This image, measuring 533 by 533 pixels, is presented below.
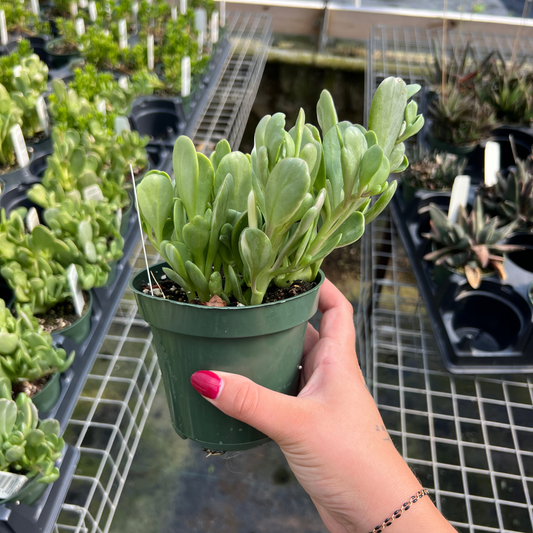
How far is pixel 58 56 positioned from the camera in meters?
1.79

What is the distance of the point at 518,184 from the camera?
1.14m

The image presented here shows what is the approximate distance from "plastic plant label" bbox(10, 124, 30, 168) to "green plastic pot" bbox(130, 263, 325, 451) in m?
0.79

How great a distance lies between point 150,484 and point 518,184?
120 centimetres

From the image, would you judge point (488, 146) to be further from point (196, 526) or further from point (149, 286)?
point (196, 526)

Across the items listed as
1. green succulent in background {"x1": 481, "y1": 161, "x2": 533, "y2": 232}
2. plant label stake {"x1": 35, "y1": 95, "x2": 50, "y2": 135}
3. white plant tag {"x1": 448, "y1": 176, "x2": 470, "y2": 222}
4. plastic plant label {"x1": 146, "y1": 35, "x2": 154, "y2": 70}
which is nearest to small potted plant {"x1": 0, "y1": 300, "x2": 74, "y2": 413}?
plant label stake {"x1": 35, "y1": 95, "x2": 50, "y2": 135}

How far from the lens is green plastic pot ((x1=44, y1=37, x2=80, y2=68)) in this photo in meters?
1.79

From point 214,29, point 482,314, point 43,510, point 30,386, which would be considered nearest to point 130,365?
point 30,386

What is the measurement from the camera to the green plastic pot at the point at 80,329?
871mm

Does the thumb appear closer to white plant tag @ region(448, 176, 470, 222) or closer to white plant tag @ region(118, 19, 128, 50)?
white plant tag @ region(448, 176, 470, 222)

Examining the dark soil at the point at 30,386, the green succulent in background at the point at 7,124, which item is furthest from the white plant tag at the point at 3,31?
the dark soil at the point at 30,386

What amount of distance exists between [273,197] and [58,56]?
5.76ft

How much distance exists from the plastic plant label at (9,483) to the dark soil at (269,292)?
319 mm

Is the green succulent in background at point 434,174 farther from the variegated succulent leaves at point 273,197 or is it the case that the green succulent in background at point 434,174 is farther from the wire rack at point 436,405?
the variegated succulent leaves at point 273,197

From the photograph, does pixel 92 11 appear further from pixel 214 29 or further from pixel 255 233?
pixel 255 233
